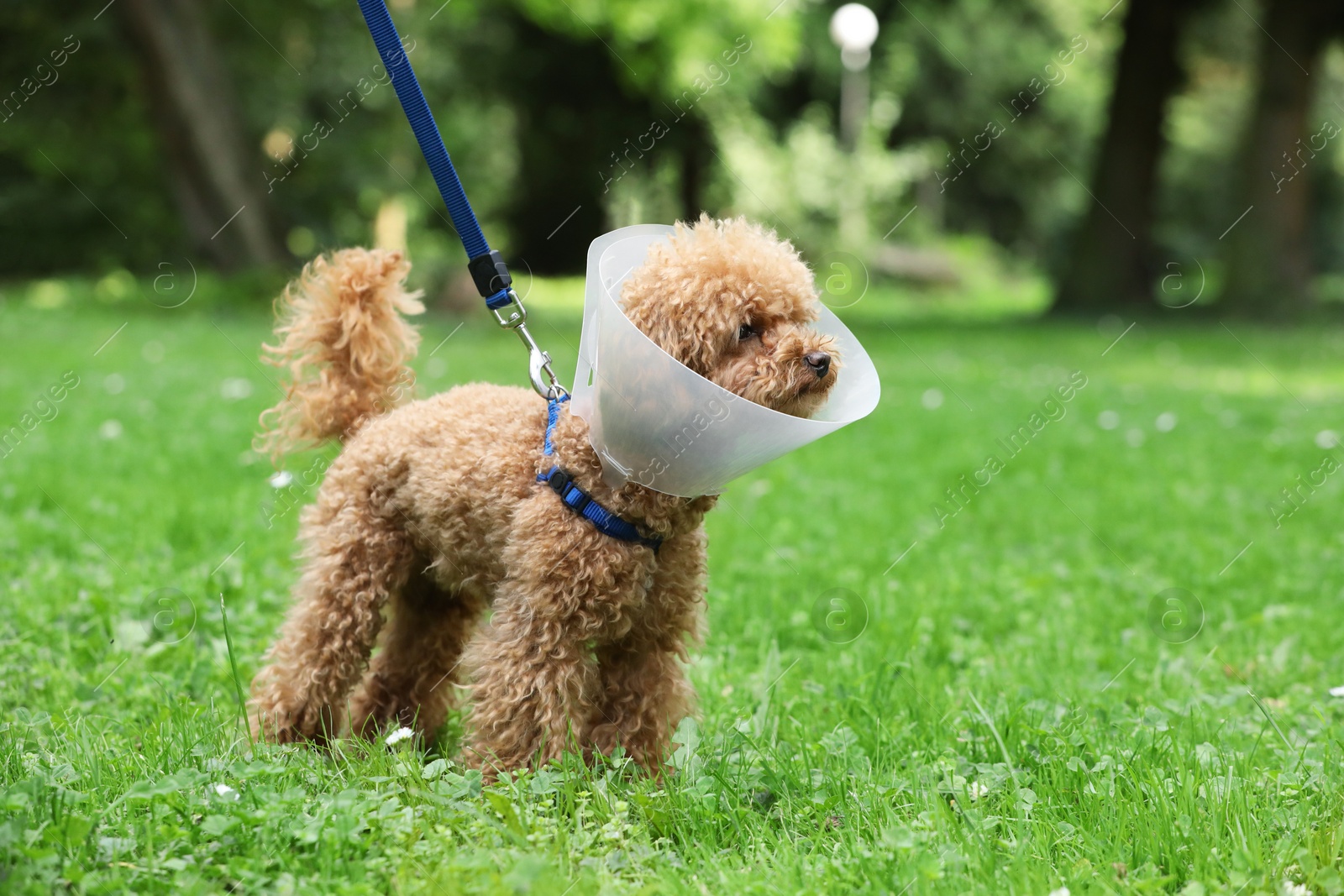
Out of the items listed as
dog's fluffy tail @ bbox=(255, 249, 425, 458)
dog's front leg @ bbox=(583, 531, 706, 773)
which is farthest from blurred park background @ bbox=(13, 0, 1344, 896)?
dog's fluffy tail @ bbox=(255, 249, 425, 458)

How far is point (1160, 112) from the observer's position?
60.7 ft

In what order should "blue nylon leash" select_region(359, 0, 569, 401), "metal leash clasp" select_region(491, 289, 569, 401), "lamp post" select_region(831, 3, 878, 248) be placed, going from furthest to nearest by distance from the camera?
1. "lamp post" select_region(831, 3, 878, 248)
2. "blue nylon leash" select_region(359, 0, 569, 401)
3. "metal leash clasp" select_region(491, 289, 569, 401)

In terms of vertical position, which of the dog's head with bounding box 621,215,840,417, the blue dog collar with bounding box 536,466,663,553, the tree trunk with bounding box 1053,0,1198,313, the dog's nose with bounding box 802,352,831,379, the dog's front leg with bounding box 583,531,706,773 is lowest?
the tree trunk with bounding box 1053,0,1198,313

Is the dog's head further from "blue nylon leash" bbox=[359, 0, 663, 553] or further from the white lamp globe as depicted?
the white lamp globe

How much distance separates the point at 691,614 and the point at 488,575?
0.55 meters

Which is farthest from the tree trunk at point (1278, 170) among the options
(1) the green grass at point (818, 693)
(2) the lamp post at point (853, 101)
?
(1) the green grass at point (818, 693)

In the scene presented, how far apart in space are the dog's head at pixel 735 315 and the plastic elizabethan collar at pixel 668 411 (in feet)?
0.27

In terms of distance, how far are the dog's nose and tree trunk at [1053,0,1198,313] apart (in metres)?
17.2

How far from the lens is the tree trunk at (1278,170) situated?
616 inches

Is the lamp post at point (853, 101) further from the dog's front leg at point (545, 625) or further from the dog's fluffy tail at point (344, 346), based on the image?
the dog's front leg at point (545, 625)

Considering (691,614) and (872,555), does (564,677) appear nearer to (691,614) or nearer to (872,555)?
(691,614)

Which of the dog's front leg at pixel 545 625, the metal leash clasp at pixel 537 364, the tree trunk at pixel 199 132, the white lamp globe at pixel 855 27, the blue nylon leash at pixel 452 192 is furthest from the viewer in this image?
the white lamp globe at pixel 855 27

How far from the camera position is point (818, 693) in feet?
11.6

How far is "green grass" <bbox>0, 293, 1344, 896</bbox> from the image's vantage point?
7.48 ft
